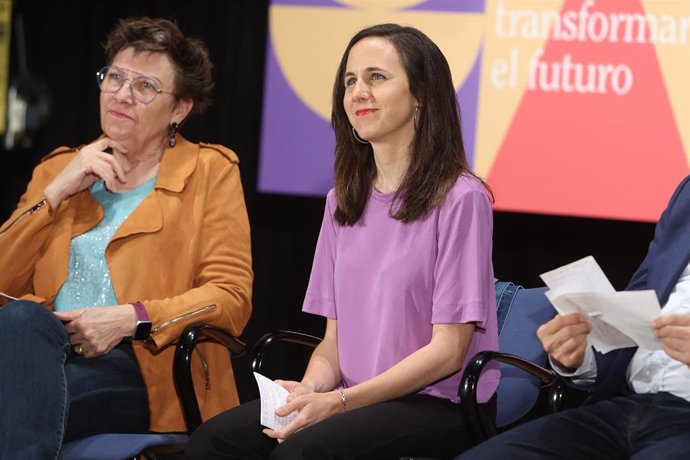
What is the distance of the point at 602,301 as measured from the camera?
2.29 metres

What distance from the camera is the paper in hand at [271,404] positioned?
8.56 ft

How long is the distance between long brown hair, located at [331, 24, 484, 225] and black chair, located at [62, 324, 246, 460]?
56 cm

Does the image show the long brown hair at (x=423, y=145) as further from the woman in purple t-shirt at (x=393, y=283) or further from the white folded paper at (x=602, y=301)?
the white folded paper at (x=602, y=301)

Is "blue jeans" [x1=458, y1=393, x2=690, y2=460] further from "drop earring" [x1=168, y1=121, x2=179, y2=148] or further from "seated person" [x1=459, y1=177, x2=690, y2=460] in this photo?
"drop earring" [x1=168, y1=121, x2=179, y2=148]

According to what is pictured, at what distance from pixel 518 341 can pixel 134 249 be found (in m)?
1.24

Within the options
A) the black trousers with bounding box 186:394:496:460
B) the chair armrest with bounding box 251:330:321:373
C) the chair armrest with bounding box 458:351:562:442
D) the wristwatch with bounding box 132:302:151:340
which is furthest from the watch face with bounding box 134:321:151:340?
the chair armrest with bounding box 458:351:562:442

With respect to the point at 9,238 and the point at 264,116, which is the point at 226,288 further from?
the point at 264,116

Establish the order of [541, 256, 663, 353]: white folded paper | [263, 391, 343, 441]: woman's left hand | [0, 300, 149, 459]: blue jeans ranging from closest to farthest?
[541, 256, 663, 353]: white folded paper
[263, 391, 343, 441]: woman's left hand
[0, 300, 149, 459]: blue jeans

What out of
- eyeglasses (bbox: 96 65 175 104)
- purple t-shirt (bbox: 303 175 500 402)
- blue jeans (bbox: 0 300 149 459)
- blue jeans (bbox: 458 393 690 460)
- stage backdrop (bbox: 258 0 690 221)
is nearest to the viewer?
blue jeans (bbox: 458 393 690 460)

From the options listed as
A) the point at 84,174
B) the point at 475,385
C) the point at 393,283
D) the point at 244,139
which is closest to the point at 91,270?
the point at 84,174

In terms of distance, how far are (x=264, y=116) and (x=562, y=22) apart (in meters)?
1.35

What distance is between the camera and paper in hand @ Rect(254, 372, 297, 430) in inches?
103

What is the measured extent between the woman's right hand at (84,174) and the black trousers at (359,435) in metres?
1.03

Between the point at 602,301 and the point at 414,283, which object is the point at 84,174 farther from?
the point at 602,301
